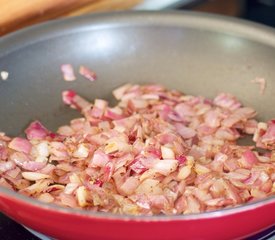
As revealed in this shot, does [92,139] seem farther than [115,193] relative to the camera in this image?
Yes

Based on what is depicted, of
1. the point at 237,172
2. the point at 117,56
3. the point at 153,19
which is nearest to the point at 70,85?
the point at 117,56

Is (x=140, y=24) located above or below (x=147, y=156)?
above

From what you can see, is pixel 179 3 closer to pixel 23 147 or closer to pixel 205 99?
pixel 205 99

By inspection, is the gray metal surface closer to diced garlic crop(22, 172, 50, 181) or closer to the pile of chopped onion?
the pile of chopped onion

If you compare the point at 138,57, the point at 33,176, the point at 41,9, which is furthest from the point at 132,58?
the point at 33,176

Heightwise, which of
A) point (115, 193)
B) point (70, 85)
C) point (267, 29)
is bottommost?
point (115, 193)

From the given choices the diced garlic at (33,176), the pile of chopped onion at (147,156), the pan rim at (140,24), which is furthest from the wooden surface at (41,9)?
the diced garlic at (33,176)

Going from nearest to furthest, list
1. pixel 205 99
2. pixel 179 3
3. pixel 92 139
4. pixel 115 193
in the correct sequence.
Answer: pixel 115 193 < pixel 92 139 < pixel 205 99 < pixel 179 3

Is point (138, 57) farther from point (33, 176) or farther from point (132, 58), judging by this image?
point (33, 176)
